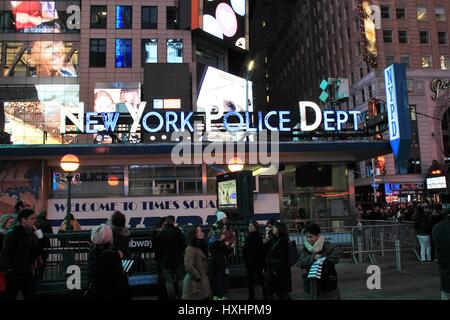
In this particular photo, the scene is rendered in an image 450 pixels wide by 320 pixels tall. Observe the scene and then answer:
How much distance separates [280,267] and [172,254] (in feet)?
7.37

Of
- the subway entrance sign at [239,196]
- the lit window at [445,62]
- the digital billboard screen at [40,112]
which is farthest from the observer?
the lit window at [445,62]

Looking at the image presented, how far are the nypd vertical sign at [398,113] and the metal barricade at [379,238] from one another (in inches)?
117

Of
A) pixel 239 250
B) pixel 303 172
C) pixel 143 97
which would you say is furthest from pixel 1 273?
pixel 143 97

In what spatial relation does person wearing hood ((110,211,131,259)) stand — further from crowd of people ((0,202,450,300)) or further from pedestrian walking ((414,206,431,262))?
pedestrian walking ((414,206,431,262))

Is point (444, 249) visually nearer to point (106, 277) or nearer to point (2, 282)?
point (106, 277)

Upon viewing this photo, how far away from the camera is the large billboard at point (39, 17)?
4841 centimetres

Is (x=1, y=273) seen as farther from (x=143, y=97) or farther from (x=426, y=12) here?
(x=426, y=12)

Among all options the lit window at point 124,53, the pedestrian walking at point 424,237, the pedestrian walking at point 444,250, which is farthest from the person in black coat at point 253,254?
the lit window at point 124,53

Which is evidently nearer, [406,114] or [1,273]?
[1,273]

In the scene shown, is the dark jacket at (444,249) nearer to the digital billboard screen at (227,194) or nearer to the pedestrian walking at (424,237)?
the digital billboard screen at (227,194)

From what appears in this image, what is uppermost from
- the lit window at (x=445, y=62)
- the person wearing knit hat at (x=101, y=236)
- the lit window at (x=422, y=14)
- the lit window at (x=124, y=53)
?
the lit window at (x=422, y=14)

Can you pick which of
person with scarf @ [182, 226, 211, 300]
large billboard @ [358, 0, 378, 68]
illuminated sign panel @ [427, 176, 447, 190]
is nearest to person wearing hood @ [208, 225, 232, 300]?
person with scarf @ [182, 226, 211, 300]

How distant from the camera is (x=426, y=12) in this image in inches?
2366
